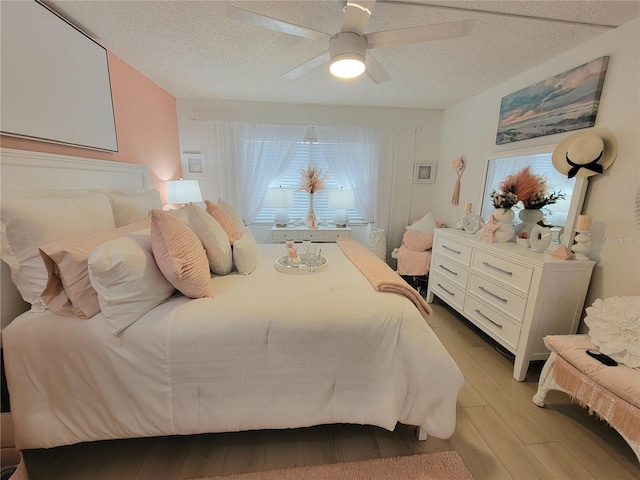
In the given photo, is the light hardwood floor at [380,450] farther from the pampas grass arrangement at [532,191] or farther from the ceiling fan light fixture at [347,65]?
the ceiling fan light fixture at [347,65]

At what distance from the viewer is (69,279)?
44.3 inches

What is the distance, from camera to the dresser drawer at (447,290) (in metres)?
2.43

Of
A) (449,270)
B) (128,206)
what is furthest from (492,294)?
(128,206)

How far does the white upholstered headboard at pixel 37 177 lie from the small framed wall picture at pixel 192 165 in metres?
1.38

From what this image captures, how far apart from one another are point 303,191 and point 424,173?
5.70 feet

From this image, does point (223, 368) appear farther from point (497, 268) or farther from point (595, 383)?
point (497, 268)

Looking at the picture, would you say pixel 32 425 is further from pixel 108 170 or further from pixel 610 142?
pixel 610 142

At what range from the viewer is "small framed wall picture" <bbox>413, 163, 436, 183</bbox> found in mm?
3680

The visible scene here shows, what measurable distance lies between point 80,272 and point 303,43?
6.49 ft

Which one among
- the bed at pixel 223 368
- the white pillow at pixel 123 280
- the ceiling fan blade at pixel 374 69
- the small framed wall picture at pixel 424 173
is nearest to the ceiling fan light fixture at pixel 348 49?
the ceiling fan blade at pixel 374 69

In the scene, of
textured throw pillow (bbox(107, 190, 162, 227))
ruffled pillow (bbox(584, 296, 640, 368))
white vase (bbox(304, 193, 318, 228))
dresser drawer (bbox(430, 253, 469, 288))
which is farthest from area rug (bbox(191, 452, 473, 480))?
white vase (bbox(304, 193, 318, 228))

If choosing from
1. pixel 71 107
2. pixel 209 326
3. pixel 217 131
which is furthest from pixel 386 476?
pixel 217 131

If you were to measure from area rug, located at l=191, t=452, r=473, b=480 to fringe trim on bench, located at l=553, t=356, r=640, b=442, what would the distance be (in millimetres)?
728

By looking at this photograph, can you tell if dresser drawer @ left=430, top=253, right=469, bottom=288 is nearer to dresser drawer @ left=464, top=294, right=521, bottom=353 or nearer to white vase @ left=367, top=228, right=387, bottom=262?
dresser drawer @ left=464, top=294, right=521, bottom=353
